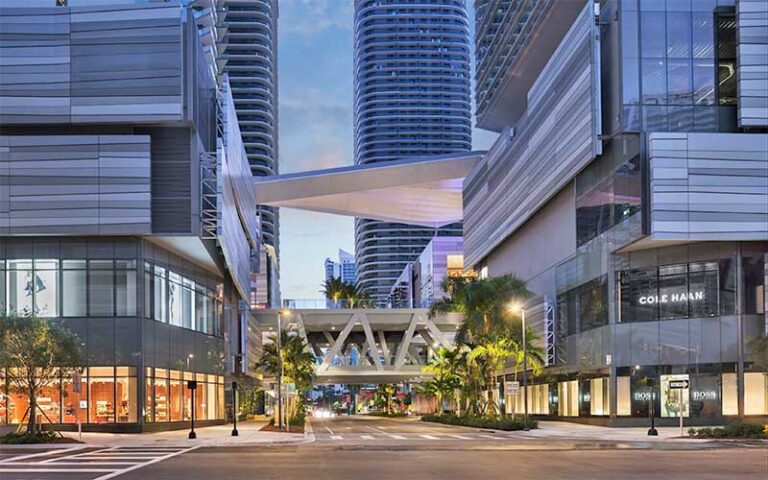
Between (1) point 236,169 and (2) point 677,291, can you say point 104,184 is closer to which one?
(1) point 236,169

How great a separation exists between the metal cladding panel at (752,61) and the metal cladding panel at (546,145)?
25.3 ft

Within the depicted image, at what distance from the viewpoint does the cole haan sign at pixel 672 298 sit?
51.7 meters

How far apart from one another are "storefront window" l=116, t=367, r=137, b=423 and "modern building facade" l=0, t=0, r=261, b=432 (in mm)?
56

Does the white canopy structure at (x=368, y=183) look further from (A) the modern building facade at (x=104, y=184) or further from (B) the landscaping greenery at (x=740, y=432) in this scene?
(B) the landscaping greenery at (x=740, y=432)

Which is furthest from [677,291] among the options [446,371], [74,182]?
[74,182]

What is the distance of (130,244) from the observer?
51.8m

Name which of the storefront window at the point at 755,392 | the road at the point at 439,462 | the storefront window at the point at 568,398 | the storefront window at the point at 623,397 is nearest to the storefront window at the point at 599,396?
the storefront window at the point at 623,397

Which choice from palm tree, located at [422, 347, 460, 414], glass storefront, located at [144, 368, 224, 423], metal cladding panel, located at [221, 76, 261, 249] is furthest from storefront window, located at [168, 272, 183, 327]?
palm tree, located at [422, 347, 460, 414]

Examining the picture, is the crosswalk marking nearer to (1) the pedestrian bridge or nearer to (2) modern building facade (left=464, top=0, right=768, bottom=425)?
(2) modern building facade (left=464, top=0, right=768, bottom=425)

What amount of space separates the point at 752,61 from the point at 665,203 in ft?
29.0

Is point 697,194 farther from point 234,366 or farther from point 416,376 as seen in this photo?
point 416,376

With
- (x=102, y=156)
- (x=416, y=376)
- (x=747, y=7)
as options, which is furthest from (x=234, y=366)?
(x=747, y=7)

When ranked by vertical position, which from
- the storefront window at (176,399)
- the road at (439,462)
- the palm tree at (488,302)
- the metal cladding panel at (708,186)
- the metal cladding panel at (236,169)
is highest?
the metal cladding panel at (236,169)

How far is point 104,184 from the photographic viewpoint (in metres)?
49.8
